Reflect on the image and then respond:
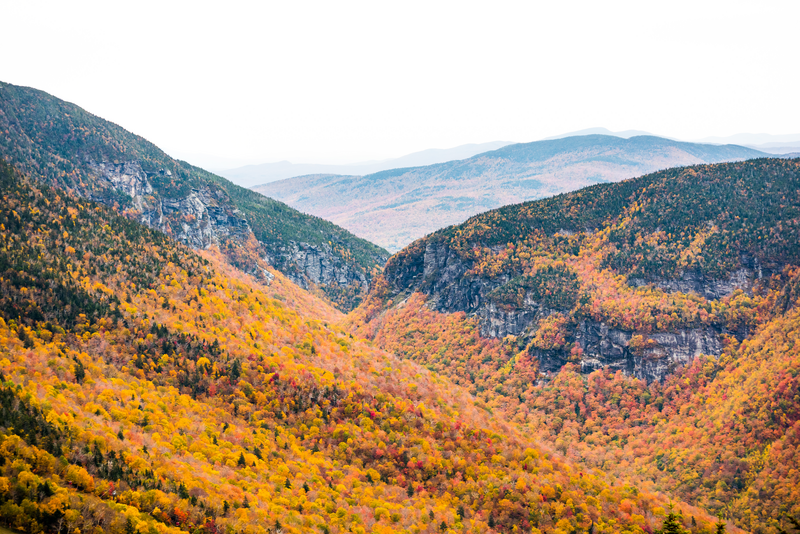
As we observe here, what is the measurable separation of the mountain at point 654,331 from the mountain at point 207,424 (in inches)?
892

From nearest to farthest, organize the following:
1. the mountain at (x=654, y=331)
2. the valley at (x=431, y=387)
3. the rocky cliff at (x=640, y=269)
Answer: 1. the valley at (x=431, y=387)
2. the mountain at (x=654, y=331)
3. the rocky cliff at (x=640, y=269)

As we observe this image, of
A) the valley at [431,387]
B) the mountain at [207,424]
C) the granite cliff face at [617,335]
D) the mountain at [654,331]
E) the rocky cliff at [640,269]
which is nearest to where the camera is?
the mountain at [207,424]

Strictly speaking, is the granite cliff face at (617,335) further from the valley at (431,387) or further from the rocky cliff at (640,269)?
the valley at (431,387)

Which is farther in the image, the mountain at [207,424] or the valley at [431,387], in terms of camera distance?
the valley at [431,387]

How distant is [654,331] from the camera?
143 meters

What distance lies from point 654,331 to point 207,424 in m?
129

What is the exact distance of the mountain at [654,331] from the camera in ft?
346

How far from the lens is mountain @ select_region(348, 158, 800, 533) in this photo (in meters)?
105

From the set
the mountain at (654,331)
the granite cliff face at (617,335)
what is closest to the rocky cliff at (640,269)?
the granite cliff face at (617,335)

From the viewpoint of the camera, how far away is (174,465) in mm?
55906

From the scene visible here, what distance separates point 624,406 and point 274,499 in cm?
11277

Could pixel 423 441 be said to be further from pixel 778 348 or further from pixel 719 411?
pixel 778 348

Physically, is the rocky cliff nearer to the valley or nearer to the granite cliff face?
the granite cliff face

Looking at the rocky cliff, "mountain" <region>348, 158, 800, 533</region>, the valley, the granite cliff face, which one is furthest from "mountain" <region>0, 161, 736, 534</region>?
the rocky cliff
